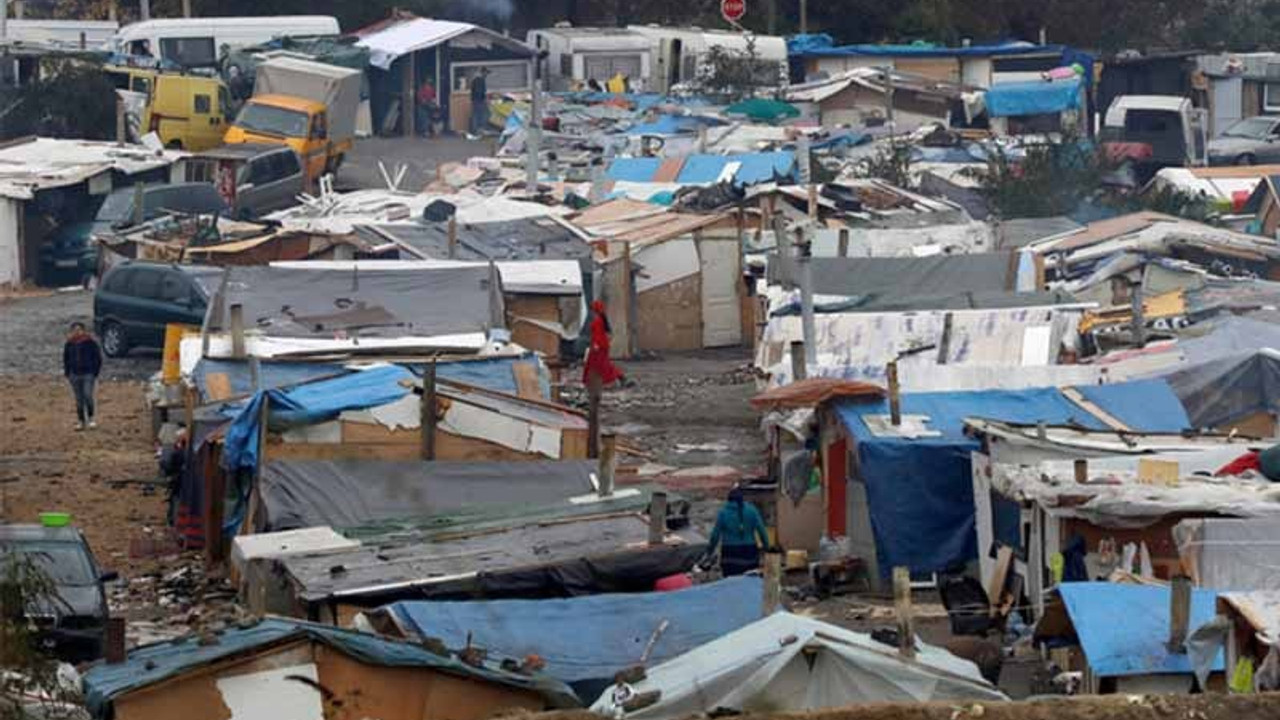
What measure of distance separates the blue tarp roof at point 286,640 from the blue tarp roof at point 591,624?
57 centimetres

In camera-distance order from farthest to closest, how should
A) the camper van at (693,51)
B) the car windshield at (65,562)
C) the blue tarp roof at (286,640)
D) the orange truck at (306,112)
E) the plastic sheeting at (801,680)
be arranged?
the camper van at (693,51), the orange truck at (306,112), the car windshield at (65,562), the blue tarp roof at (286,640), the plastic sheeting at (801,680)

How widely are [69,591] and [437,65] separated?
3226cm

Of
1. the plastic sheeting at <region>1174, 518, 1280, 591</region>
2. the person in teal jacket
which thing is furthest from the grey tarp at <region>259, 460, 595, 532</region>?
the plastic sheeting at <region>1174, 518, 1280, 591</region>

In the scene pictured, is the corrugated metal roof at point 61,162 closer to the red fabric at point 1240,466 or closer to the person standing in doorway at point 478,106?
the person standing in doorway at point 478,106

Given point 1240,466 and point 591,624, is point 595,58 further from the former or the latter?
point 591,624

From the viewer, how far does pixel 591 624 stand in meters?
14.4

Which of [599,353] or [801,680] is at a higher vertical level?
[801,680]

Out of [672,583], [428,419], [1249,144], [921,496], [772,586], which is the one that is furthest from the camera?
[1249,144]

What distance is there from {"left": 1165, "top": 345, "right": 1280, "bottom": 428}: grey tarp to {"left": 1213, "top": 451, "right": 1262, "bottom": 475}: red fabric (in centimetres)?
284

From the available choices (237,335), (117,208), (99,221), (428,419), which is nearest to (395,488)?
(428,419)

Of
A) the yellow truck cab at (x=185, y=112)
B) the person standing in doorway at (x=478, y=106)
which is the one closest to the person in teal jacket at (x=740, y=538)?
the yellow truck cab at (x=185, y=112)

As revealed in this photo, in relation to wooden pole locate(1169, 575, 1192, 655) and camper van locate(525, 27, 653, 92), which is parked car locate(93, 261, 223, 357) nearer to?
wooden pole locate(1169, 575, 1192, 655)

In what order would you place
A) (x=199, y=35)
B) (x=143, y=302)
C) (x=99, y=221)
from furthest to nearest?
(x=199, y=35), (x=99, y=221), (x=143, y=302)

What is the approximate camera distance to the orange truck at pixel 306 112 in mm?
40534
